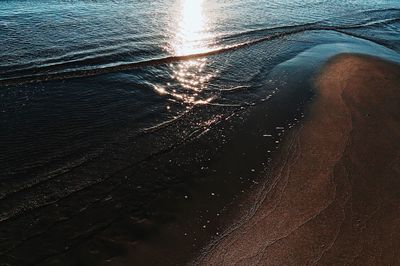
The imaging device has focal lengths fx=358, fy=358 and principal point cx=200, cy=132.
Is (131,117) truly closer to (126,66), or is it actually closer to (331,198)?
(126,66)

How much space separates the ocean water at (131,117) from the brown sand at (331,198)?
0.44 metres

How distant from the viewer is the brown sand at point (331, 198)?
420cm

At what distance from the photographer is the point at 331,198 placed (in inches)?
198

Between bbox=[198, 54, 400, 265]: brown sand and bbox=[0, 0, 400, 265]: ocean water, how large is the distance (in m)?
0.44

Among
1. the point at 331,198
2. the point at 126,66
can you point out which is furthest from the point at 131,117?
the point at 331,198

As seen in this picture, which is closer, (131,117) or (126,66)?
(131,117)

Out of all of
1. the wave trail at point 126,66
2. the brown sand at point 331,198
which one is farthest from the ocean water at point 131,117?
the brown sand at point 331,198

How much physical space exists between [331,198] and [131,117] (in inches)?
152

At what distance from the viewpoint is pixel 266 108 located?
7.51m

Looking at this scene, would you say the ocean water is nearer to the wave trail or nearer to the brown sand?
the wave trail

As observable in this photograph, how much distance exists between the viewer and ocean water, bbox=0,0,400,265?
443 cm

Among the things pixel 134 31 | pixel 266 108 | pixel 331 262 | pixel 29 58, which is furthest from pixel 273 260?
pixel 134 31

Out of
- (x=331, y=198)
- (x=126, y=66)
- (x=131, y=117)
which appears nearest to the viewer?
(x=331, y=198)

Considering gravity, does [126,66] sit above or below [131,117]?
above
